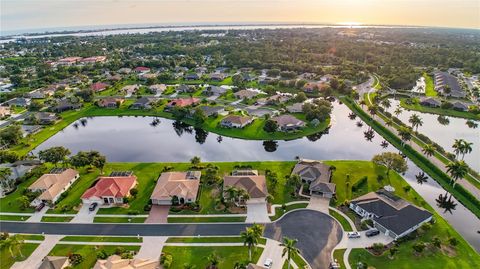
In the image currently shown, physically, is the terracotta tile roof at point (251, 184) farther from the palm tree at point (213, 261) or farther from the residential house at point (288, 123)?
the residential house at point (288, 123)

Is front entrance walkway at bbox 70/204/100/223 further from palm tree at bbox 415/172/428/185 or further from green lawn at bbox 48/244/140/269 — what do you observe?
palm tree at bbox 415/172/428/185

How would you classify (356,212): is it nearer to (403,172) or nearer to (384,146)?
(403,172)

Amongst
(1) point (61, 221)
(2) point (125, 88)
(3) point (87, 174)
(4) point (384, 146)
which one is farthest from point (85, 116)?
(4) point (384, 146)

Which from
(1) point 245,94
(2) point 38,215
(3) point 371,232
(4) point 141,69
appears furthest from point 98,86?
(3) point 371,232

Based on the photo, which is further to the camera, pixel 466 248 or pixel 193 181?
pixel 193 181

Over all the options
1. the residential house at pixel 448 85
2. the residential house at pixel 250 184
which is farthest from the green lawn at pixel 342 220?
the residential house at pixel 448 85

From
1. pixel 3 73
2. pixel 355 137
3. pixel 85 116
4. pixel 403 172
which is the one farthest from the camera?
pixel 3 73

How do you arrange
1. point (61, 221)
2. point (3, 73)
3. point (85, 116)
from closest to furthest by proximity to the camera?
point (61, 221) < point (85, 116) < point (3, 73)

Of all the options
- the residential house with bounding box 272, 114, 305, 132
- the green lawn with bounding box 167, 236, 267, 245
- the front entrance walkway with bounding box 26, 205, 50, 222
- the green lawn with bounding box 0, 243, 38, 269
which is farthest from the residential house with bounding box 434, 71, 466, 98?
the green lawn with bounding box 0, 243, 38, 269
